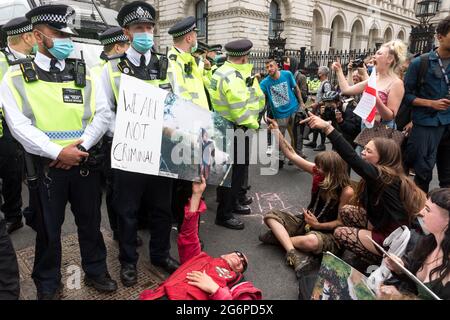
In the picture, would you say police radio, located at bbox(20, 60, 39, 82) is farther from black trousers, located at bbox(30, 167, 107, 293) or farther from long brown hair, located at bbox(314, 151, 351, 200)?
long brown hair, located at bbox(314, 151, 351, 200)

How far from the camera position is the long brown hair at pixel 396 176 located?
2.50 meters

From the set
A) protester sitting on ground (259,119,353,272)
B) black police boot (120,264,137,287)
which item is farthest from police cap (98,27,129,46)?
black police boot (120,264,137,287)

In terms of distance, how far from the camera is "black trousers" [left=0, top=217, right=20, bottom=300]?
80.8 inches

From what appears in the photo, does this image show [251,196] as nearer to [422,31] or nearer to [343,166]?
[343,166]

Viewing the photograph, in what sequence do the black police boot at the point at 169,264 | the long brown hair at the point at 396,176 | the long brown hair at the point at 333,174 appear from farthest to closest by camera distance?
the long brown hair at the point at 333,174
the black police boot at the point at 169,264
the long brown hair at the point at 396,176

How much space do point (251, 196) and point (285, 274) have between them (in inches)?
77.4

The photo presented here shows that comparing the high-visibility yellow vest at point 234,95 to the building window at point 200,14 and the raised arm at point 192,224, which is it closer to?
the raised arm at point 192,224

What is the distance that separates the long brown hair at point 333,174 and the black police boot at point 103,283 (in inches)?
83.8

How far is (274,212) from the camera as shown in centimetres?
341

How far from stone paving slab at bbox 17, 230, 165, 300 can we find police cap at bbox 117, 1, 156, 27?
215 centimetres

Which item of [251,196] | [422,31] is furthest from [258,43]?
[251,196]

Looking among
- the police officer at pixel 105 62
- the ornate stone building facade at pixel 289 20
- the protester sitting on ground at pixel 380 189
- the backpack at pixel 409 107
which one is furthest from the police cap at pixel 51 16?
the ornate stone building facade at pixel 289 20

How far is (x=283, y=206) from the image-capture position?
178 inches

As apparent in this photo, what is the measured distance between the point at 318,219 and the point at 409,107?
67.9 inches
